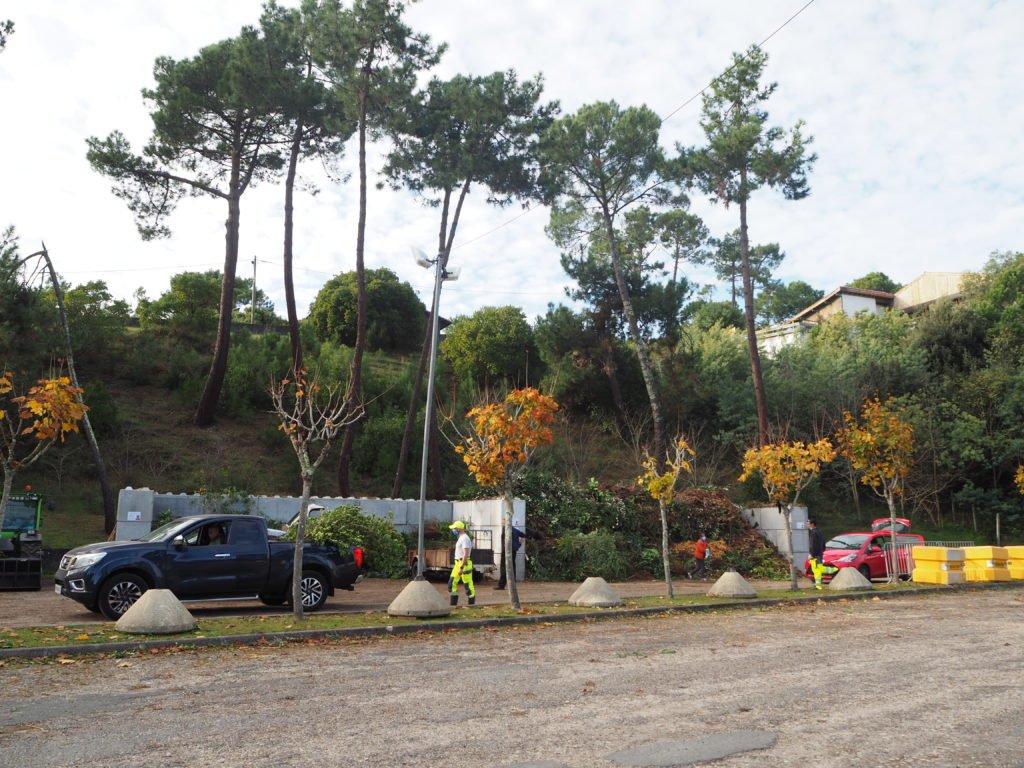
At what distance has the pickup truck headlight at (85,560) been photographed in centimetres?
1240

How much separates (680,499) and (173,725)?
867 inches

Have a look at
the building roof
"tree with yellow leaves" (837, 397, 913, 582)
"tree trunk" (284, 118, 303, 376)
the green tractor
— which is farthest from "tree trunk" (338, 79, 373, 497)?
the building roof

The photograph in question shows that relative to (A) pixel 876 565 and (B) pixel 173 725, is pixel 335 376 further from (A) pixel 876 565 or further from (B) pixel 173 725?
(B) pixel 173 725

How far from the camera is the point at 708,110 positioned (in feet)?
111

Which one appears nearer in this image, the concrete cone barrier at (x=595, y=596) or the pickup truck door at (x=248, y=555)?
the pickup truck door at (x=248, y=555)

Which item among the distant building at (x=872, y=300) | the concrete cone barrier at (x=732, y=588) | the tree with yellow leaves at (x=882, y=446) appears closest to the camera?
the concrete cone barrier at (x=732, y=588)

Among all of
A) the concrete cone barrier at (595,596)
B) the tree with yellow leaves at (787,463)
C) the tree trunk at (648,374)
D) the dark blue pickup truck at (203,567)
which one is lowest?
the concrete cone barrier at (595,596)

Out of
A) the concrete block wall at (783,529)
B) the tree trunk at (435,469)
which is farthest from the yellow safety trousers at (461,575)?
the concrete block wall at (783,529)

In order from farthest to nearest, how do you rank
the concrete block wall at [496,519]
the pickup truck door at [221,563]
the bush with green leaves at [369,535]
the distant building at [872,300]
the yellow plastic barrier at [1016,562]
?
1. the distant building at [872,300]
2. the yellow plastic barrier at [1016,562]
3. the concrete block wall at [496,519]
4. the bush with green leaves at [369,535]
5. the pickup truck door at [221,563]

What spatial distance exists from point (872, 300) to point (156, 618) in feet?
202

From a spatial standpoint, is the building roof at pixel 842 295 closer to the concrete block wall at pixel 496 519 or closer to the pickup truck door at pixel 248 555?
the concrete block wall at pixel 496 519

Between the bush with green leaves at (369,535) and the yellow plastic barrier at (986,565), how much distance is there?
49.4ft

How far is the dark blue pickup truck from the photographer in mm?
12414

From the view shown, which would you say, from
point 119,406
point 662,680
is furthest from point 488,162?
point 662,680
